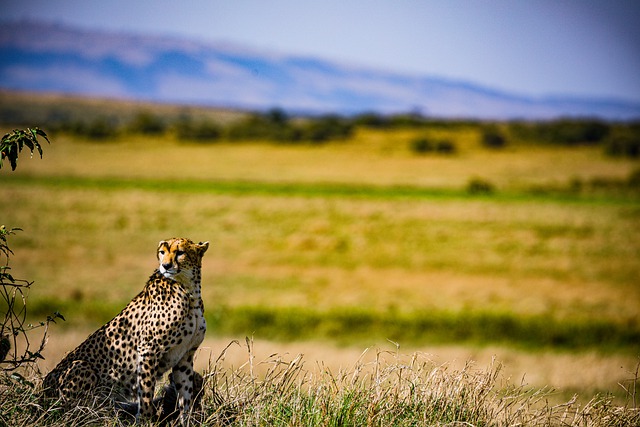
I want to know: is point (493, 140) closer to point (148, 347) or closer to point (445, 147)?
point (445, 147)

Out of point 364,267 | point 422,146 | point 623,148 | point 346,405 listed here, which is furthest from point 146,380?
point 623,148

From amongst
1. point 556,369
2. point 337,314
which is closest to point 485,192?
point 337,314

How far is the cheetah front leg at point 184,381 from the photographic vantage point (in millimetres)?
5371

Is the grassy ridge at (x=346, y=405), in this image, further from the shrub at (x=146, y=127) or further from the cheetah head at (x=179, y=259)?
the shrub at (x=146, y=127)

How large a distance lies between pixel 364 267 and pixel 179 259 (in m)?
34.3

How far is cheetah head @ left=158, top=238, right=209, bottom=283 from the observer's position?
4992 millimetres

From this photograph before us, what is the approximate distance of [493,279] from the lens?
3697 cm

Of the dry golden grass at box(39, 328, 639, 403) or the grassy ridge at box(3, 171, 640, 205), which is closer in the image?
the dry golden grass at box(39, 328, 639, 403)

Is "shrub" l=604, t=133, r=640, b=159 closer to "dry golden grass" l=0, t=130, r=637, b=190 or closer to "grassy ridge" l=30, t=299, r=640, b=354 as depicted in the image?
"dry golden grass" l=0, t=130, r=637, b=190

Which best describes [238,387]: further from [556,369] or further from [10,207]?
[10,207]

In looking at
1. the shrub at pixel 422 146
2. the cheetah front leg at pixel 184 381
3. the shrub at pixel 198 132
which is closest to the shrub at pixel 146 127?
the shrub at pixel 198 132

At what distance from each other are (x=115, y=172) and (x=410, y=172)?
31322 millimetres

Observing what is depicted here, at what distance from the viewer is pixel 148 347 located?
5.16 m

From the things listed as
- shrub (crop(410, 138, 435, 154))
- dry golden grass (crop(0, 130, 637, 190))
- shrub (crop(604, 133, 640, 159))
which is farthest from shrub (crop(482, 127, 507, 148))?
shrub (crop(604, 133, 640, 159))
